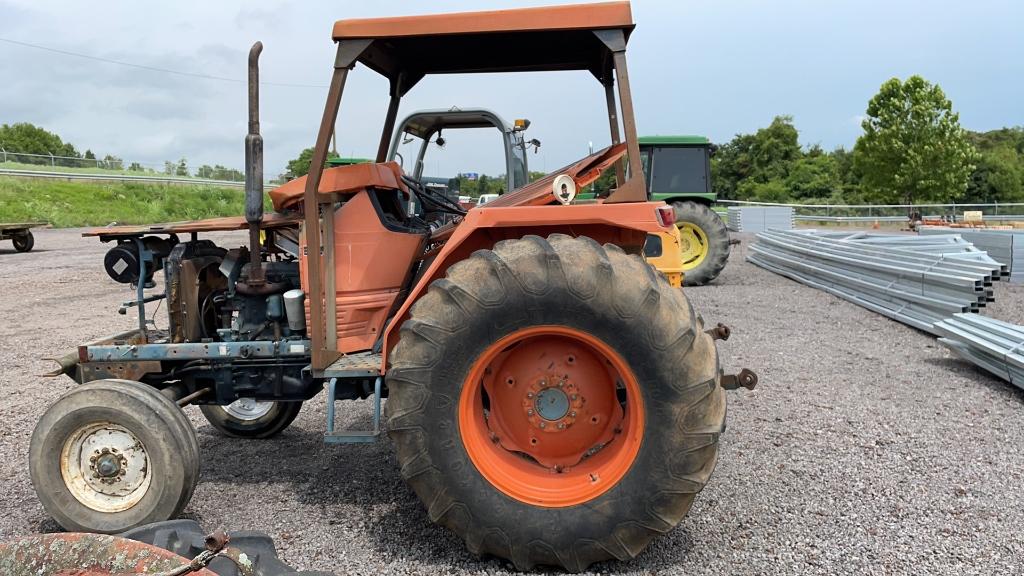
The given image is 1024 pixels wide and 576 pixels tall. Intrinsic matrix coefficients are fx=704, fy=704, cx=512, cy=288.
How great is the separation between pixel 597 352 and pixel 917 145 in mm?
32843

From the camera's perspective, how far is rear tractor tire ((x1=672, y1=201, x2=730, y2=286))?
11781mm

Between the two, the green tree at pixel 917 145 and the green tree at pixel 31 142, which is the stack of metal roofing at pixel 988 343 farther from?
the green tree at pixel 31 142

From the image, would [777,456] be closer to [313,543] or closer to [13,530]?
[313,543]

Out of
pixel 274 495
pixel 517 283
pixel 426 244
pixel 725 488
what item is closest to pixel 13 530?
pixel 274 495

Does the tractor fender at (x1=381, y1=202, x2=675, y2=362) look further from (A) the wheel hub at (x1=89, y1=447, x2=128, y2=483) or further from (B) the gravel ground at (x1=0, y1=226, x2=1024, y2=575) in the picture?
(A) the wheel hub at (x1=89, y1=447, x2=128, y2=483)

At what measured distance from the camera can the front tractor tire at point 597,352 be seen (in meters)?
2.71

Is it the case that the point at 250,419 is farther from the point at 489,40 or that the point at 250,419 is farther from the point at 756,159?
the point at 756,159

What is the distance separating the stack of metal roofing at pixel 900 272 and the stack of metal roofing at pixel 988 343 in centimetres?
63

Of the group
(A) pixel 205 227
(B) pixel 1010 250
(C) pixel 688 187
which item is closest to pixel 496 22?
(A) pixel 205 227

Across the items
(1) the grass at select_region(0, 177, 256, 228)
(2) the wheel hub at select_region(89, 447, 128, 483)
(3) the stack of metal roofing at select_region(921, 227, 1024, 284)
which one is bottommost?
(2) the wheel hub at select_region(89, 447, 128, 483)

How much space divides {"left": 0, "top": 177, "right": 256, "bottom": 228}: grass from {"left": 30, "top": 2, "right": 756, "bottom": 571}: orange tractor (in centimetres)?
2656

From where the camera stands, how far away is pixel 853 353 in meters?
6.59

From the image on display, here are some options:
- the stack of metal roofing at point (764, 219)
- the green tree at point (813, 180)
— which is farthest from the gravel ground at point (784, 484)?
the green tree at point (813, 180)

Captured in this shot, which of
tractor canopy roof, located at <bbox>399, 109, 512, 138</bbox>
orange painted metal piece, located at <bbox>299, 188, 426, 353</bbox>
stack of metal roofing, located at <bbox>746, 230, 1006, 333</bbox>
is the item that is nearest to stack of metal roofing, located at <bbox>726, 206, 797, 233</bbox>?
stack of metal roofing, located at <bbox>746, 230, 1006, 333</bbox>
